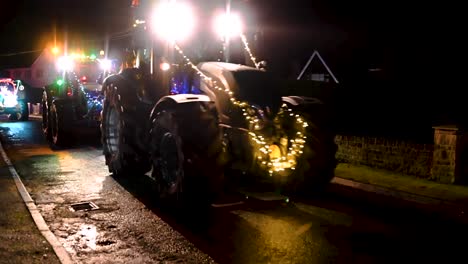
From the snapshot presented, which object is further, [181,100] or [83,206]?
[83,206]

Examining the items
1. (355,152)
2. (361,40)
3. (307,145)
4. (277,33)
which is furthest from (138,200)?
(277,33)

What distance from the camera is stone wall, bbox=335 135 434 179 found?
1086cm

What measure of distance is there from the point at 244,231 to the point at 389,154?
5.59m

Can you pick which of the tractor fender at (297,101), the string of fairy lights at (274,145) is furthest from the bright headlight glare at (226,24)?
the tractor fender at (297,101)

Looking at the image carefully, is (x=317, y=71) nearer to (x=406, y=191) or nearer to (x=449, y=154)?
(x=449, y=154)

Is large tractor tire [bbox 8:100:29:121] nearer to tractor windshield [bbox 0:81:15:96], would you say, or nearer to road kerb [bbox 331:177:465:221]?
tractor windshield [bbox 0:81:15:96]

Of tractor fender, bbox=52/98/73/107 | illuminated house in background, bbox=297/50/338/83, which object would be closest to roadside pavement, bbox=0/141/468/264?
tractor fender, bbox=52/98/73/107

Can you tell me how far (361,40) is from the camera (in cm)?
1947

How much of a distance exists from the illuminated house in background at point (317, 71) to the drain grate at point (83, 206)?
44.2 ft

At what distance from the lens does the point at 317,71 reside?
21812 millimetres

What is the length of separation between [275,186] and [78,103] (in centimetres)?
872

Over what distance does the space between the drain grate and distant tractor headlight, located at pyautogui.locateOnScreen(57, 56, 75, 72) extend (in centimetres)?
832

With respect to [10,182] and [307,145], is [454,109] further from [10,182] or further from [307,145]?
[10,182]

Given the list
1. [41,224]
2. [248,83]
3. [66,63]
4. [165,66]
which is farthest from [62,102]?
[41,224]
